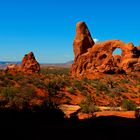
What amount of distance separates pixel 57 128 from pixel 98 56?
40.8 metres

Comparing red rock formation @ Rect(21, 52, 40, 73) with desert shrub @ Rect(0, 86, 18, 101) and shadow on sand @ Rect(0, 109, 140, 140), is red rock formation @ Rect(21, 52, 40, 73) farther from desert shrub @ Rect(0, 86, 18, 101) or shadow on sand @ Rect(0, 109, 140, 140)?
shadow on sand @ Rect(0, 109, 140, 140)

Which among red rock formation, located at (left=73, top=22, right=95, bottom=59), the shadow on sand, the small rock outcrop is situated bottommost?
the shadow on sand

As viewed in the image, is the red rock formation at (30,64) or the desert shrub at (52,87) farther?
the red rock formation at (30,64)

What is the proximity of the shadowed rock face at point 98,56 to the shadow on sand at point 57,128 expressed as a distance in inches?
1416

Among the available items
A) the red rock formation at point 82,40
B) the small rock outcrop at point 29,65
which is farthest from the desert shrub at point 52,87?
the red rock formation at point 82,40

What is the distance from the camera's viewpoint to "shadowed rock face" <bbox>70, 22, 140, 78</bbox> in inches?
1979

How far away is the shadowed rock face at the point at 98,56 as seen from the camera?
50263mm

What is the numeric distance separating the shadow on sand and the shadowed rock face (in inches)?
1416

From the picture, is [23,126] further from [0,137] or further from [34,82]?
[34,82]

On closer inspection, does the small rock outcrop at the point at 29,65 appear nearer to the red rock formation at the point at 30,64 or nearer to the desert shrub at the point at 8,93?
the red rock formation at the point at 30,64

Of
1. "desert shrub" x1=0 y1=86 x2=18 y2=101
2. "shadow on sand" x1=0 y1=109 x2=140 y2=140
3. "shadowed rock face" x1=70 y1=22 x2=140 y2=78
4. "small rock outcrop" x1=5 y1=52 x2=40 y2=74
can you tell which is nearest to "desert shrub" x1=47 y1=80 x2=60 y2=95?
"desert shrub" x1=0 y1=86 x2=18 y2=101

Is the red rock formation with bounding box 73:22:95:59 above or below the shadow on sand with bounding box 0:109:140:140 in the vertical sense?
above

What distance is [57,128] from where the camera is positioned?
11250 millimetres

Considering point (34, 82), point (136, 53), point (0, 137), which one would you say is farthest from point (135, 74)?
point (0, 137)
